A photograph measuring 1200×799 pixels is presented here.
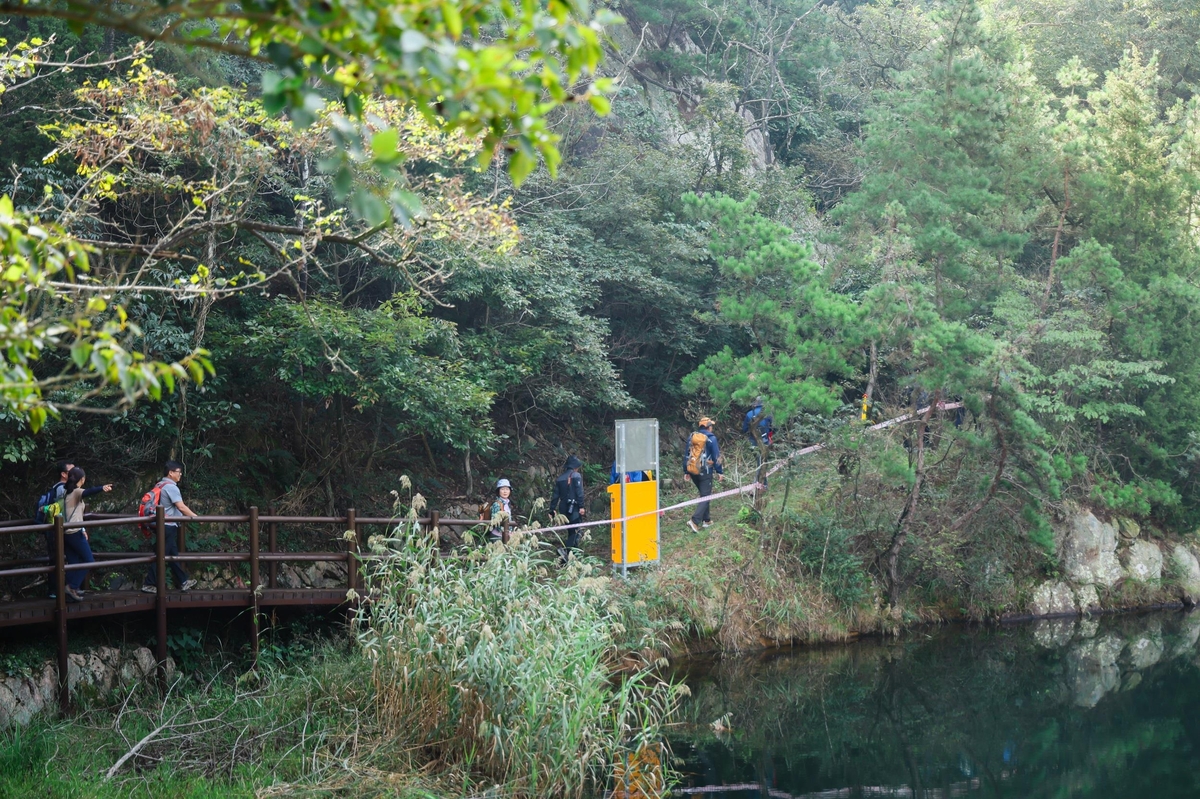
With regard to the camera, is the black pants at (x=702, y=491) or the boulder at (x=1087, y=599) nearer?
the black pants at (x=702, y=491)

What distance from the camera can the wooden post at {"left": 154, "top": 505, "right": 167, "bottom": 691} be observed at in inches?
346

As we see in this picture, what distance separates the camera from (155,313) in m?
11.1

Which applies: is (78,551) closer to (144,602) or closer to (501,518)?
(144,602)

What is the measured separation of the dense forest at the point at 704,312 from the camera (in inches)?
441

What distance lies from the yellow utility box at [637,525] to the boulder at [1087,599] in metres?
7.04

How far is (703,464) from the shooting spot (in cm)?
1383

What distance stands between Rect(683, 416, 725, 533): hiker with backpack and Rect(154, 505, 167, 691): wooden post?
23.0 ft

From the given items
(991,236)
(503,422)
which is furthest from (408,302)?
(991,236)

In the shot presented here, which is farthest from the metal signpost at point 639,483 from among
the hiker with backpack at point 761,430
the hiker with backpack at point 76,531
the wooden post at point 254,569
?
the hiker with backpack at point 76,531

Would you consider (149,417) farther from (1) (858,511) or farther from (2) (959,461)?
(2) (959,461)

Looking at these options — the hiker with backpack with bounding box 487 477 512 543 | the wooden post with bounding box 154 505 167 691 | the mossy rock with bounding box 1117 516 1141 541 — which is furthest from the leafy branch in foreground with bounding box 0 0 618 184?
the mossy rock with bounding box 1117 516 1141 541

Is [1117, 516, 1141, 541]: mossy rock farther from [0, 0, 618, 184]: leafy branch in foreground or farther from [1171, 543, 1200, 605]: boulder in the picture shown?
[0, 0, 618, 184]: leafy branch in foreground

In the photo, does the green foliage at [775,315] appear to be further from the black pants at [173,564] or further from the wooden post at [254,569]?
the black pants at [173,564]

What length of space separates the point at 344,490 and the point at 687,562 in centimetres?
451
